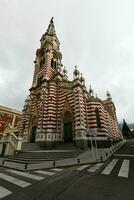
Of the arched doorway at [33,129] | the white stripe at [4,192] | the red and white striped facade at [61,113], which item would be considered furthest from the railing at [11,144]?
the white stripe at [4,192]

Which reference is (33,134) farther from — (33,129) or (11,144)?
(11,144)

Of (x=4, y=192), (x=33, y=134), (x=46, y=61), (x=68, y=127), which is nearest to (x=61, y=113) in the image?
(x=68, y=127)

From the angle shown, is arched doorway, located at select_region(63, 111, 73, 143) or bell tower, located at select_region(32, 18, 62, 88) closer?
arched doorway, located at select_region(63, 111, 73, 143)

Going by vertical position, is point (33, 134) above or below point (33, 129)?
below

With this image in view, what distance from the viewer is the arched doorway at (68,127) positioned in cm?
1955

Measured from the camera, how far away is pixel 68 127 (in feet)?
66.0

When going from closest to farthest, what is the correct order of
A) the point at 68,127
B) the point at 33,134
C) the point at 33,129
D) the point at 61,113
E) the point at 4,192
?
the point at 4,192
the point at 68,127
the point at 61,113
the point at 33,134
the point at 33,129

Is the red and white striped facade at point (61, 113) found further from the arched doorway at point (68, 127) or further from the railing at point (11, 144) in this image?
the railing at point (11, 144)

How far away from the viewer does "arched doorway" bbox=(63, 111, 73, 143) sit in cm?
1955

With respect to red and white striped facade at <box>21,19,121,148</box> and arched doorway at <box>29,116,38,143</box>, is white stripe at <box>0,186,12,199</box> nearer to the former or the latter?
red and white striped facade at <box>21,19,121,148</box>

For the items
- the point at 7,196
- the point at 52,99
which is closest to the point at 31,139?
the point at 52,99

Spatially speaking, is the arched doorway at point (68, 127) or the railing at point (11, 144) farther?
the arched doorway at point (68, 127)

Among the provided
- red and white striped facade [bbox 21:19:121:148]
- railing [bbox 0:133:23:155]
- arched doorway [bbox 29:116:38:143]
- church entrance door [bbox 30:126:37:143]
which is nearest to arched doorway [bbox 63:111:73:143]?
red and white striped facade [bbox 21:19:121:148]

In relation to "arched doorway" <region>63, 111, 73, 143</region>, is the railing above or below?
below
